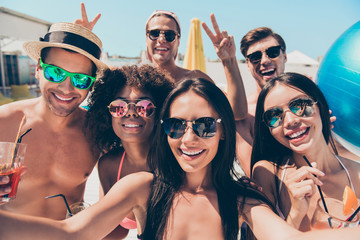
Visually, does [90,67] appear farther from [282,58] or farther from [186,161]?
[282,58]

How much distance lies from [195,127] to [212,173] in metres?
0.47

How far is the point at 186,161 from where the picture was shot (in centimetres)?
191

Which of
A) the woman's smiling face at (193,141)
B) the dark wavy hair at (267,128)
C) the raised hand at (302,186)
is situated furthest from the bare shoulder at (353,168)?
the woman's smiling face at (193,141)

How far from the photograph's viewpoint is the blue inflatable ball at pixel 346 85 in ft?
7.88

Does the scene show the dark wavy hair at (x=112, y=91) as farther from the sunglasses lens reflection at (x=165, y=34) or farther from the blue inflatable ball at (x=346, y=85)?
the blue inflatable ball at (x=346, y=85)

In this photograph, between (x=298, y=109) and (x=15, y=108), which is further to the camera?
(x=15, y=108)

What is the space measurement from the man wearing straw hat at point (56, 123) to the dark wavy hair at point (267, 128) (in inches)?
65.5

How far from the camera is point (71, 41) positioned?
2.55m

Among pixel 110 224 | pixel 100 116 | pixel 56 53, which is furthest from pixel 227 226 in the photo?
pixel 56 53

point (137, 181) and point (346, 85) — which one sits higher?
point (346, 85)

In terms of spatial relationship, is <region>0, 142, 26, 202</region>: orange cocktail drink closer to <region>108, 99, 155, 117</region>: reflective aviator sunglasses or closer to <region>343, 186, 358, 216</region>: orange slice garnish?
<region>108, 99, 155, 117</region>: reflective aviator sunglasses

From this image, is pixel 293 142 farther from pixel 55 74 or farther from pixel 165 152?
pixel 55 74

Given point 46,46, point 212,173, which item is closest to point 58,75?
point 46,46

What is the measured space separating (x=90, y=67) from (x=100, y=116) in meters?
0.55
